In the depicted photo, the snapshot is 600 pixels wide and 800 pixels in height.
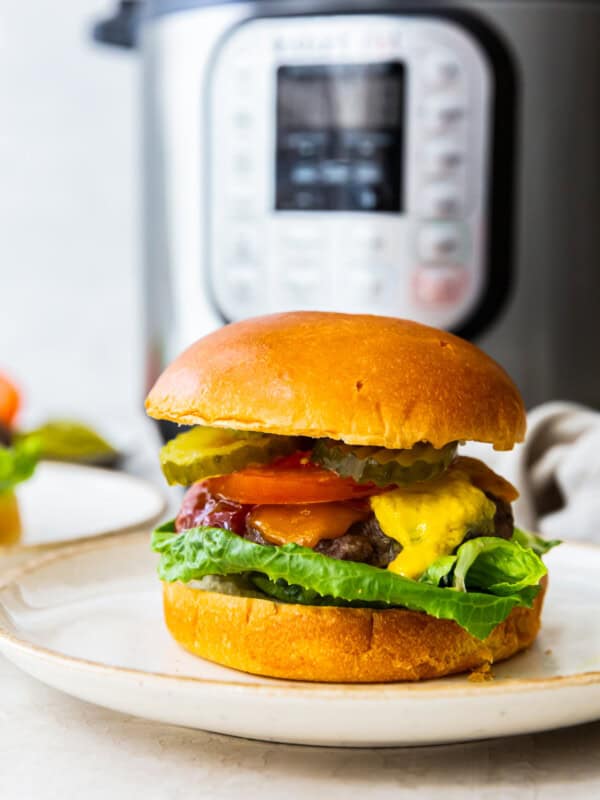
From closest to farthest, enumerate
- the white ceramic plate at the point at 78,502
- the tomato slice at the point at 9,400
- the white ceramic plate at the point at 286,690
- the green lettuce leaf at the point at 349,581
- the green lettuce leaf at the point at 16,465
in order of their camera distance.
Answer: the white ceramic plate at the point at 286,690, the green lettuce leaf at the point at 349,581, the green lettuce leaf at the point at 16,465, the white ceramic plate at the point at 78,502, the tomato slice at the point at 9,400

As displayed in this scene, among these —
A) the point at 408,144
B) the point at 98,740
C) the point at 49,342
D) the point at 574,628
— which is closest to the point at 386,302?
the point at 408,144

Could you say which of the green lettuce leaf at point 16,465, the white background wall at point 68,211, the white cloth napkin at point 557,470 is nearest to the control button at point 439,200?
the white cloth napkin at point 557,470

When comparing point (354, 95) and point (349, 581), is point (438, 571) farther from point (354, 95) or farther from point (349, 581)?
point (354, 95)

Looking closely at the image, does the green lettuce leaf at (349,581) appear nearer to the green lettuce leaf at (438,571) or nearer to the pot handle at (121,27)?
the green lettuce leaf at (438,571)

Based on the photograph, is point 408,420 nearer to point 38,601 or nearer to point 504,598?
point 504,598

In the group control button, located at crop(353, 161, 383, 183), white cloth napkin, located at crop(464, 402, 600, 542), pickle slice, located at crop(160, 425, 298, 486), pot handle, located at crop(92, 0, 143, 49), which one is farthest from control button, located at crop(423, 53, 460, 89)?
pickle slice, located at crop(160, 425, 298, 486)

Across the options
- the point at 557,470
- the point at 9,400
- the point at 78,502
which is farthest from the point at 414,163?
the point at 9,400
